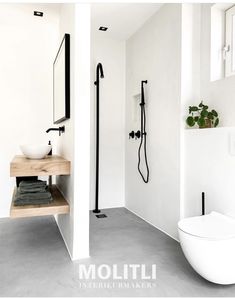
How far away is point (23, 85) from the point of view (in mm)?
3303

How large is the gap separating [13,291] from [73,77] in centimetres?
162

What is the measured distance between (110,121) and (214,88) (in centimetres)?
176

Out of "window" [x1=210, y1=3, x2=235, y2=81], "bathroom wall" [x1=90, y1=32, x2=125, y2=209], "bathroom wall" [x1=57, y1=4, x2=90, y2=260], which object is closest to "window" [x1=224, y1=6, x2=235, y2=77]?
"window" [x1=210, y1=3, x2=235, y2=81]

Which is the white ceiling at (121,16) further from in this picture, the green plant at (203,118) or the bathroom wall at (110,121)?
the green plant at (203,118)

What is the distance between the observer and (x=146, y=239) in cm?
254

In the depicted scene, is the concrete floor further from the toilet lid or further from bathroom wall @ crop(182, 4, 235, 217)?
bathroom wall @ crop(182, 4, 235, 217)

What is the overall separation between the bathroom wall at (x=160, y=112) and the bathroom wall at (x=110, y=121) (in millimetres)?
302

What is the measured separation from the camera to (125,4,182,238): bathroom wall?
2.49m

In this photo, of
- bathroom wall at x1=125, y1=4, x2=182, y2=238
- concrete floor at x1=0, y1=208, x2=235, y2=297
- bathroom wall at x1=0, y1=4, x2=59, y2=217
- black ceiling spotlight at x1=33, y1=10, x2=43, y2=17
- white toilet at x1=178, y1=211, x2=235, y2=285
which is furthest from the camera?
bathroom wall at x1=0, y1=4, x2=59, y2=217

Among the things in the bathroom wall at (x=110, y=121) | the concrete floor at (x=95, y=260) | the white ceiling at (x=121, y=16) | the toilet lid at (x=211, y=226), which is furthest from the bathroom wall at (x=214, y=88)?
the bathroom wall at (x=110, y=121)

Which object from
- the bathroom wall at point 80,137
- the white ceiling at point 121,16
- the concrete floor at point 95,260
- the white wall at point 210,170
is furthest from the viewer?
the white ceiling at point 121,16

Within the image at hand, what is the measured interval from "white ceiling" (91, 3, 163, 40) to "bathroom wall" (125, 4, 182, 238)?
0.30 feet

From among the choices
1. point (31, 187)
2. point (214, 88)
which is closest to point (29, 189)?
point (31, 187)

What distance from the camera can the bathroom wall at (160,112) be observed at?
2.49m
